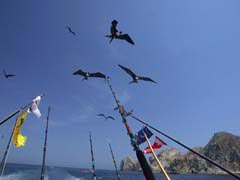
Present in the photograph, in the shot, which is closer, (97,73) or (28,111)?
(28,111)

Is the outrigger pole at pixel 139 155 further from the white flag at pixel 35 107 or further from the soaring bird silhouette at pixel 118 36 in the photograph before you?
the soaring bird silhouette at pixel 118 36

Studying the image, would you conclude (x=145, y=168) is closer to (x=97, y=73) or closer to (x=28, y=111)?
(x=28, y=111)

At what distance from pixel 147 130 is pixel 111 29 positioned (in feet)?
20.8

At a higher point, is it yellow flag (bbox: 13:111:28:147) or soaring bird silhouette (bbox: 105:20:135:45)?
soaring bird silhouette (bbox: 105:20:135:45)

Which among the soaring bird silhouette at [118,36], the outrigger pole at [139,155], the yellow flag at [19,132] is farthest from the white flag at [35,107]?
the soaring bird silhouette at [118,36]

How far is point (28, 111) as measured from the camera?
8773mm

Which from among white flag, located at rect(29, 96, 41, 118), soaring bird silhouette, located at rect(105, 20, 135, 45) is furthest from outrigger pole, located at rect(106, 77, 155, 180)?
soaring bird silhouette, located at rect(105, 20, 135, 45)

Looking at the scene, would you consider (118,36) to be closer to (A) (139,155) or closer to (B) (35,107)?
(B) (35,107)

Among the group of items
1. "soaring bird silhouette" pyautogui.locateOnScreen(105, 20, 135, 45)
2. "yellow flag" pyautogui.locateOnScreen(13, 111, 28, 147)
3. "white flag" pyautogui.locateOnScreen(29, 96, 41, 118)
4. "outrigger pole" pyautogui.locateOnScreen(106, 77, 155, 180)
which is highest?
"soaring bird silhouette" pyautogui.locateOnScreen(105, 20, 135, 45)

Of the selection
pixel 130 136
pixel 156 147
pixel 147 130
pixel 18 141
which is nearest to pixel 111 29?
pixel 147 130

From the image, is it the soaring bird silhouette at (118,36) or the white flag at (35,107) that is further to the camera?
the soaring bird silhouette at (118,36)

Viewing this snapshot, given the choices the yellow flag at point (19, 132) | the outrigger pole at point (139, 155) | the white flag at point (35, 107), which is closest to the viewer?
the outrigger pole at point (139, 155)

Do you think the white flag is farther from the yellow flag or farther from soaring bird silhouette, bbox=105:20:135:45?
soaring bird silhouette, bbox=105:20:135:45

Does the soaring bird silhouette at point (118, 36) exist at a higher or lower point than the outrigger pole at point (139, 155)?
higher
